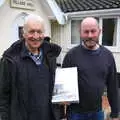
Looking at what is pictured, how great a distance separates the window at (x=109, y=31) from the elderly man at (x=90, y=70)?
966 cm

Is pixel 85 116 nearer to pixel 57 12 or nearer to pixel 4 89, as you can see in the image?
pixel 4 89

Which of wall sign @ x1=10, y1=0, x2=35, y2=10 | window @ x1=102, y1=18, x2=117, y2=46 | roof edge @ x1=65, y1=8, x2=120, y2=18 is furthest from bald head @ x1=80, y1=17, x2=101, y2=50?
window @ x1=102, y1=18, x2=117, y2=46

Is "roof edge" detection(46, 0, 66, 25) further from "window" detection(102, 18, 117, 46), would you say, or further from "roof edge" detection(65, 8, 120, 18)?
"window" detection(102, 18, 117, 46)

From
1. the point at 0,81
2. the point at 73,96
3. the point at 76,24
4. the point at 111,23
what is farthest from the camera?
the point at 76,24

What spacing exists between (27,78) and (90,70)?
3.03 ft

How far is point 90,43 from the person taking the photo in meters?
3.68

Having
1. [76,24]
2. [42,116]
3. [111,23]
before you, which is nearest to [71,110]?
[42,116]

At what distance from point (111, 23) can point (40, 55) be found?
34.9 ft

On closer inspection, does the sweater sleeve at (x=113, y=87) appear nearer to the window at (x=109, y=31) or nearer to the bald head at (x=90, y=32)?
the bald head at (x=90, y=32)

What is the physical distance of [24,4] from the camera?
495 inches

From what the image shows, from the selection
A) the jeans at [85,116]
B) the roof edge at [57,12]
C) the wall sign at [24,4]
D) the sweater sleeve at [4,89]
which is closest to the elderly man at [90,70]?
the jeans at [85,116]

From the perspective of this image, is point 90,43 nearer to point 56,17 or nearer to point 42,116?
point 42,116

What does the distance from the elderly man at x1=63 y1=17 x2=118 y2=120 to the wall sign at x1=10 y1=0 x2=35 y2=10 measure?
8.77 meters

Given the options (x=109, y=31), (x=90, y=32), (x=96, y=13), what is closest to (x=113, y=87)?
(x=90, y=32)
